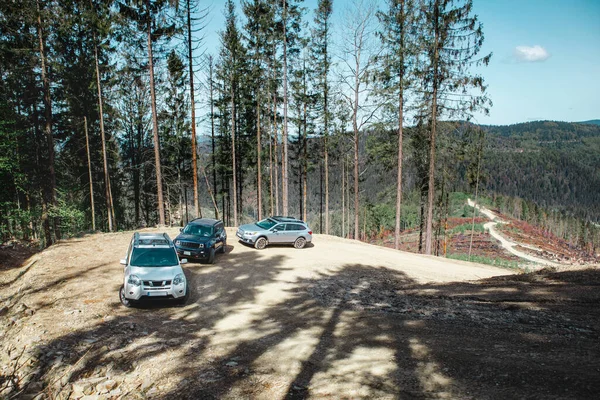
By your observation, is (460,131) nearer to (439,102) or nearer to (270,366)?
(439,102)

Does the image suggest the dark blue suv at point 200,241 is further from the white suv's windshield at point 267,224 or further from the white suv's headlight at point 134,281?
the white suv's headlight at point 134,281

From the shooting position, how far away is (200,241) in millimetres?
14656

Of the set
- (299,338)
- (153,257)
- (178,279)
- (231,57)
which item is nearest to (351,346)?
(299,338)

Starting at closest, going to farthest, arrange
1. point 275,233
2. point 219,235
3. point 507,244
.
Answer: point 219,235 < point 275,233 < point 507,244

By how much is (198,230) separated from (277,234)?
458 cm

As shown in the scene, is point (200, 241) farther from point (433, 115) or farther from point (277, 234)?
point (433, 115)

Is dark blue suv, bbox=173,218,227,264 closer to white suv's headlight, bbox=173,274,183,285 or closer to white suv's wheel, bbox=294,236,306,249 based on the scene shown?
white suv's headlight, bbox=173,274,183,285

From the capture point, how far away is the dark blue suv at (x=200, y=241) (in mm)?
14602

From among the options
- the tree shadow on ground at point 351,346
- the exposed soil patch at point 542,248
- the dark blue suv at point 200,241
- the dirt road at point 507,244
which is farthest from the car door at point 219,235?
the exposed soil patch at point 542,248

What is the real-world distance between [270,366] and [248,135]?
29363mm

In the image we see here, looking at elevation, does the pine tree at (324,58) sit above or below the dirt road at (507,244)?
above

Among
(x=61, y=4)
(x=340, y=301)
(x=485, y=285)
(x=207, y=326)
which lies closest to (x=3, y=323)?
(x=207, y=326)

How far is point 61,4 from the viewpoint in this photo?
2073 cm

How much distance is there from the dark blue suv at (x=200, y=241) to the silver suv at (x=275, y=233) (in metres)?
2.24
